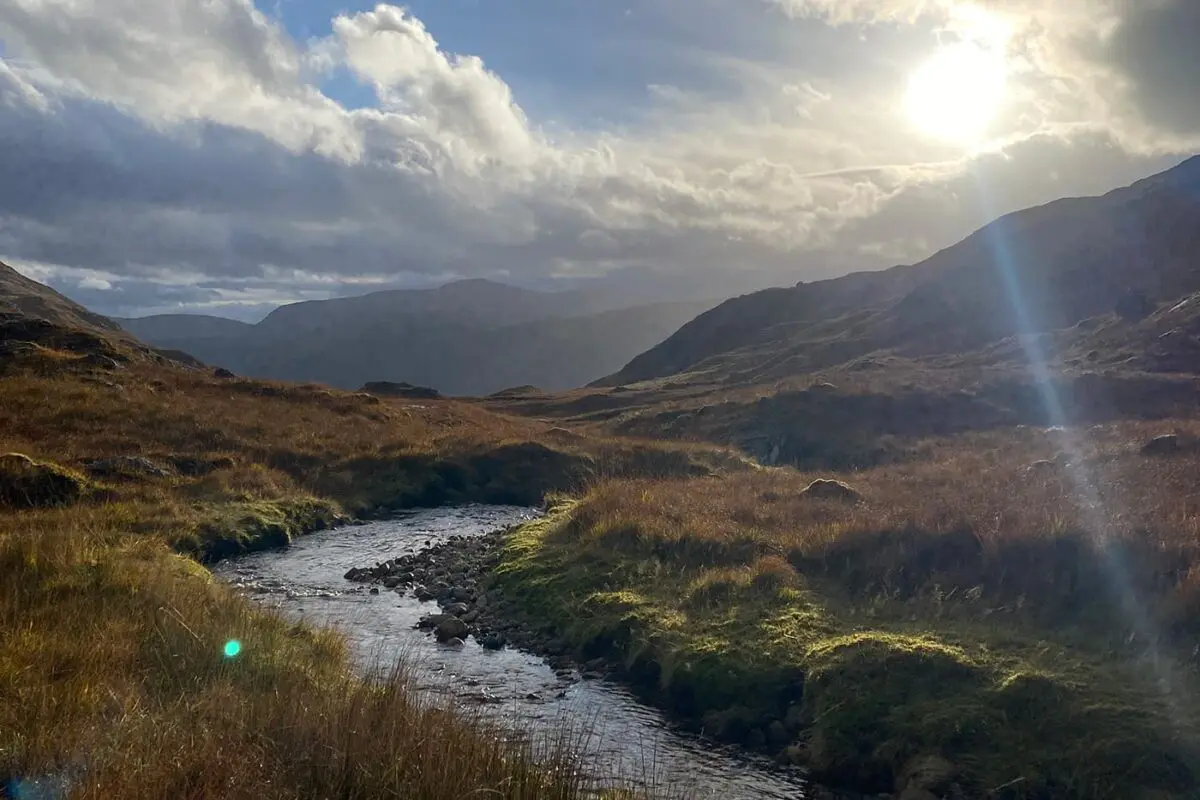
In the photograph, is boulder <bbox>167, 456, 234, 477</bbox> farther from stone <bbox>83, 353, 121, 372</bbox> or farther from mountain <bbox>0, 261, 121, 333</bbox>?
mountain <bbox>0, 261, 121, 333</bbox>

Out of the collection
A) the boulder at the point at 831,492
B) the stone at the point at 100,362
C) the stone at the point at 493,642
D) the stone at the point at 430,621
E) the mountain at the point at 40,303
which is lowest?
the stone at the point at 493,642

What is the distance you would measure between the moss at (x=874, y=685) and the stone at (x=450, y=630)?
206 centimetres

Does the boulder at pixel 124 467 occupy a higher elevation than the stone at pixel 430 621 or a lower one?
higher

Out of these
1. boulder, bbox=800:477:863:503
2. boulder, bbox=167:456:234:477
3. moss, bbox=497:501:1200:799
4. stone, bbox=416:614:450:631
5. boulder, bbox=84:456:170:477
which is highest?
boulder, bbox=84:456:170:477

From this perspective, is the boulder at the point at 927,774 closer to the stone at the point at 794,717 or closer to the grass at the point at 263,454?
the stone at the point at 794,717

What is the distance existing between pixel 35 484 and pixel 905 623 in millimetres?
24122

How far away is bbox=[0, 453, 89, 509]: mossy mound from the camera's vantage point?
81.6ft

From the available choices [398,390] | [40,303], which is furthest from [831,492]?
[40,303]

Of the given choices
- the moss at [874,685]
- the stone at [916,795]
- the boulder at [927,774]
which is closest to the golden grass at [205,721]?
the stone at [916,795]

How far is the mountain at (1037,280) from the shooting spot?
4513 inches

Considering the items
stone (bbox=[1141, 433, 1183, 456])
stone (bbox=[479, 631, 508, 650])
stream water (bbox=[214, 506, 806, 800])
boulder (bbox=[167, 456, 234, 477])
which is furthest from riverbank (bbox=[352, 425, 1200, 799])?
boulder (bbox=[167, 456, 234, 477])

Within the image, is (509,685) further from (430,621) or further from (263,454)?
(263,454)

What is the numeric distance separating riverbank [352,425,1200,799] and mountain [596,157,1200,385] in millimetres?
87280

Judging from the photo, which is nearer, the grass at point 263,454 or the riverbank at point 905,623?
the riverbank at point 905,623
